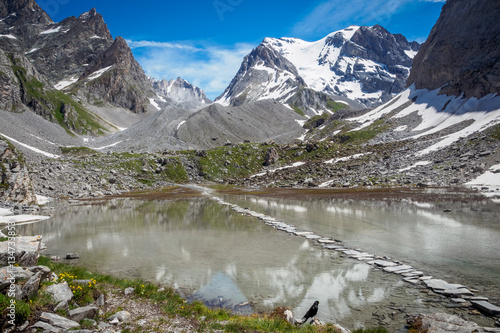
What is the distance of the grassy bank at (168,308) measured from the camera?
29.9 ft

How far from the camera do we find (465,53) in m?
161

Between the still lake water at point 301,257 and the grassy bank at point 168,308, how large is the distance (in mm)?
999

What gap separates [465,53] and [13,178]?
210938mm

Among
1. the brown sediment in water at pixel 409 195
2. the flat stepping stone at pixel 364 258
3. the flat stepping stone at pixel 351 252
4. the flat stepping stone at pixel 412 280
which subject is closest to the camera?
the flat stepping stone at pixel 412 280

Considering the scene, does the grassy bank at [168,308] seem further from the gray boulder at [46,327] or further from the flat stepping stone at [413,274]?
the flat stepping stone at [413,274]

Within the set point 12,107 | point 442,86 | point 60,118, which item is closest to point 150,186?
point 12,107

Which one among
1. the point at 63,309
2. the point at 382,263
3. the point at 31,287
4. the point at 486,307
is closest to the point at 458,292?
the point at 486,307

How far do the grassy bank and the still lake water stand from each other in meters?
1.00

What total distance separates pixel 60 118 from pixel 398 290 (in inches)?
9113

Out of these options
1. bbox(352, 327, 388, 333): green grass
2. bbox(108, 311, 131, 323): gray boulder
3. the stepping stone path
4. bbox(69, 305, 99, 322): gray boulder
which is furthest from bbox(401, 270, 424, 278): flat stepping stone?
bbox(69, 305, 99, 322): gray boulder

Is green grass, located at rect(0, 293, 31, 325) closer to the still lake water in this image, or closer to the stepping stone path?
the still lake water

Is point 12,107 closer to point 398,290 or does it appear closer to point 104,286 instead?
point 104,286

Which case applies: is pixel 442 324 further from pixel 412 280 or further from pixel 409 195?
pixel 409 195

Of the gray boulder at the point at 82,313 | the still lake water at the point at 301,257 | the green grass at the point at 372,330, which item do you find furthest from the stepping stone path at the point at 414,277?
the gray boulder at the point at 82,313
